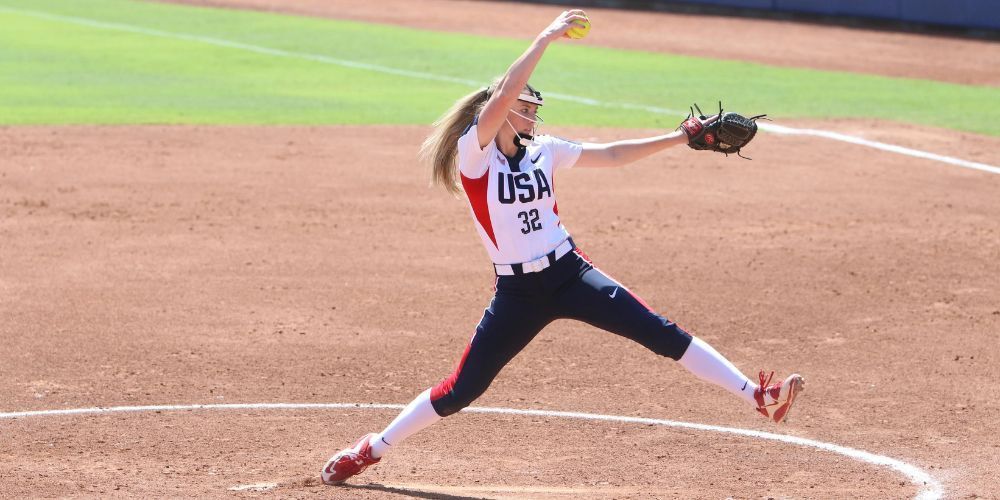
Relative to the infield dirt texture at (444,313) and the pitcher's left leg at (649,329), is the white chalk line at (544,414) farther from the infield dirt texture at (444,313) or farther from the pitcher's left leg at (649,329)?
the pitcher's left leg at (649,329)

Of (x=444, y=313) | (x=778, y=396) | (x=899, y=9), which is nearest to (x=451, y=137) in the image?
(x=778, y=396)

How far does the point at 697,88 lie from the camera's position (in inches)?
882

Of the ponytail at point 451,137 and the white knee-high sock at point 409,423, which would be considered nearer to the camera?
the ponytail at point 451,137

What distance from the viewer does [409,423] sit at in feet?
22.2

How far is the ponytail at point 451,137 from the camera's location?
6.59 metres

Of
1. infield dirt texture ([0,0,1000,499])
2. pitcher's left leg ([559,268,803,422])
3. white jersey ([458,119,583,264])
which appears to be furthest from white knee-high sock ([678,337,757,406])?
white jersey ([458,119,583,264])

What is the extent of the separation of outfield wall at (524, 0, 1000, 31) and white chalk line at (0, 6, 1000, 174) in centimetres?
1129

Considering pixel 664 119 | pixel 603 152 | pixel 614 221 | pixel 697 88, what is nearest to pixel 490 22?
pixel 697 88

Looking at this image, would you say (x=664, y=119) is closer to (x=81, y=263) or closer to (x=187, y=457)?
(x=81, y=263)

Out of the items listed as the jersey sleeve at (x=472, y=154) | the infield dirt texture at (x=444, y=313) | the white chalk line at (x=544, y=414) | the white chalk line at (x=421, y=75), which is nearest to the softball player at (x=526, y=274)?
the jersey sleeve at (x=472, y=154)

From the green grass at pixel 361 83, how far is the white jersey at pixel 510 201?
40.5 ft

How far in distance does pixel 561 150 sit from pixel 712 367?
4.20 feet

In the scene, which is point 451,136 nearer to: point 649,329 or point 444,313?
point 649,329

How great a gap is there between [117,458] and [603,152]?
3.01m
